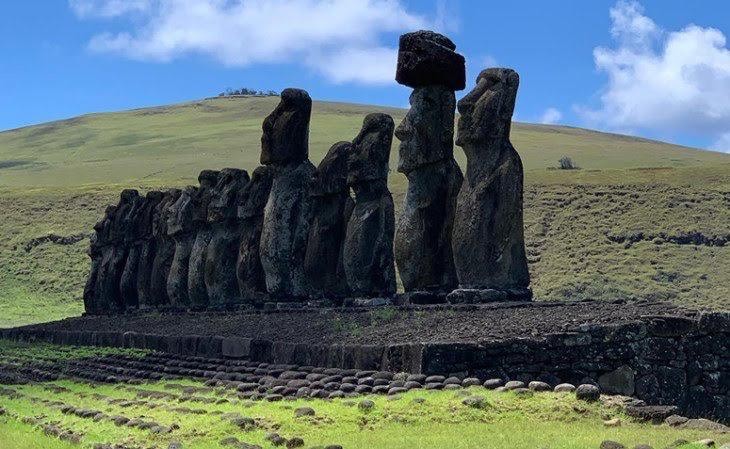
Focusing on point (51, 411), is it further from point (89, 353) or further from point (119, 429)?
point (89, 353)

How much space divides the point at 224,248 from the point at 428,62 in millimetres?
8137

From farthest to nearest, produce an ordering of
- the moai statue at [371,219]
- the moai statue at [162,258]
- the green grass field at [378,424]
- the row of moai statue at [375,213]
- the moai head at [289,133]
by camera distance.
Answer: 1. the moai statue at [162,258]
2. the moai head at [289,133]
3. the moai statue at [371,219]
4. the row of moai statue at [375,213]
5. the green grass field at [378,424]

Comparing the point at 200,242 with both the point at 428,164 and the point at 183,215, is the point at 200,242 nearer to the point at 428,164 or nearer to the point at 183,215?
the point at 183,215

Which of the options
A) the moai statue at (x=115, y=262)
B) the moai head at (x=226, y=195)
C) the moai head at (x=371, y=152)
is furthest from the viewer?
the moai statue at (x=115, y=262)

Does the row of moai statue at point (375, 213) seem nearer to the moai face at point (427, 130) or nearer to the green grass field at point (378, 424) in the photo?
the moai face at point (427, 130)

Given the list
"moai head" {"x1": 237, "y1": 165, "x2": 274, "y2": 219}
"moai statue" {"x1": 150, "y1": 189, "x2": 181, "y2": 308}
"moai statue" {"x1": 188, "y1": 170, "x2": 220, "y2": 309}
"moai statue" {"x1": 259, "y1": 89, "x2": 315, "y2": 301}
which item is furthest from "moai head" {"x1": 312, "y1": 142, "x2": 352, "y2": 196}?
"moai statue" {"x1": 150, "y1": 189, "x2": 181, "y2": 308}

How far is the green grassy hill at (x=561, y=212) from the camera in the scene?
42438 mm

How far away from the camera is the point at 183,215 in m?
28.1

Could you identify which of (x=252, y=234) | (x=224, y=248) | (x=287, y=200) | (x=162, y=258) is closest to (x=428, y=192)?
(x=287, y=200)

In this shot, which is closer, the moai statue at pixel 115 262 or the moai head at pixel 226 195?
the moai head at pixel 226 195

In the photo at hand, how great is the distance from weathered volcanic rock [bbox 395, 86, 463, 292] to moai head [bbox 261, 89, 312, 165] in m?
4.61

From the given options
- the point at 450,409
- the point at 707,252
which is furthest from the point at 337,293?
the point at 707,252

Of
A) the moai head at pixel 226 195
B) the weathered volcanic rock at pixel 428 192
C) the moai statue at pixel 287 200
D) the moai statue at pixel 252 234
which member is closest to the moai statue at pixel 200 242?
the moai head at pixel 226 195

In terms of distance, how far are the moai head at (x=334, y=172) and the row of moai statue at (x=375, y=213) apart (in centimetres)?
2
